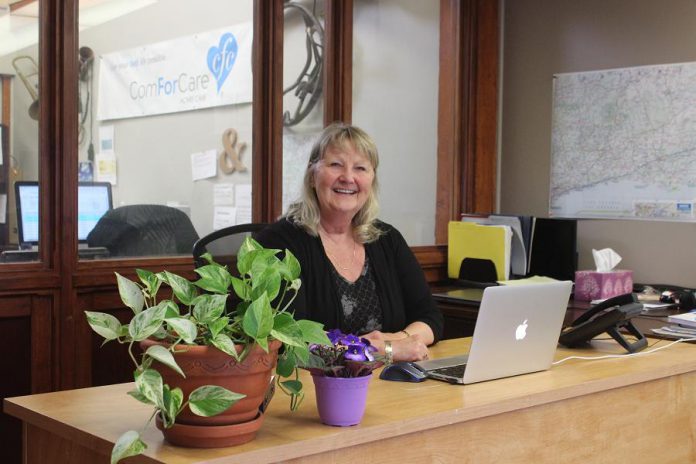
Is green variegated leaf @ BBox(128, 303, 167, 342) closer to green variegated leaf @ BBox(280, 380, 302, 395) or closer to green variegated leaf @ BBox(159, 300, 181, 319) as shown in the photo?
green variegated leaf @ BBox(159, 300, 181, 319)

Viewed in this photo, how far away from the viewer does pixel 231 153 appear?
3570 millimetres

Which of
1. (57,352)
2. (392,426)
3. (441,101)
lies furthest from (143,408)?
(441,101)

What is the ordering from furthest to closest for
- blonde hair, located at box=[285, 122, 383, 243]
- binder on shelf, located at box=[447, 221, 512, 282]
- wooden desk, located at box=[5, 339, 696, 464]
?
binder on shelf, located at box=[447, 221, 512, 282] → blonde hair, located at box=[285, 122, 383, 243] → wooden desk, located at box=[5, 339, 696, 464]

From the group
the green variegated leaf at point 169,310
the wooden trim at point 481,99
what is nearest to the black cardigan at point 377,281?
the green variegated leaf at point 169,310

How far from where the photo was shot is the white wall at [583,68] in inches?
153

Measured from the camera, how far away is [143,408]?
179 cm

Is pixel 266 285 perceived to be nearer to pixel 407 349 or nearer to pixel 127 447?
pixel 127 447

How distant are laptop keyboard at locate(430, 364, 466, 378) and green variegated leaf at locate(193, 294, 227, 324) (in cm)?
81

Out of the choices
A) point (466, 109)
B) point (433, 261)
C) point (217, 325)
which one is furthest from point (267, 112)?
point (217, 325)

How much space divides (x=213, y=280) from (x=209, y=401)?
0.21 metres

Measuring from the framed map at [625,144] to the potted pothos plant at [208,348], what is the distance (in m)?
2.71

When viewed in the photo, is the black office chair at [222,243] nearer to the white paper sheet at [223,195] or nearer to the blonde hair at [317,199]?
A: the blonde hair at [317,199]

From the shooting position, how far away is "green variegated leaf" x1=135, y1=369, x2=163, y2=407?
4.62 ft

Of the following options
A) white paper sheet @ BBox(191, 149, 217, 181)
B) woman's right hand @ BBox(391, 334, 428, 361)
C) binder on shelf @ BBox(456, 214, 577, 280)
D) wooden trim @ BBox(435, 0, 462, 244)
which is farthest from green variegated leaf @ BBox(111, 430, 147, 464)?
wooden trim @ BBox(435, 0, 462, 244)
